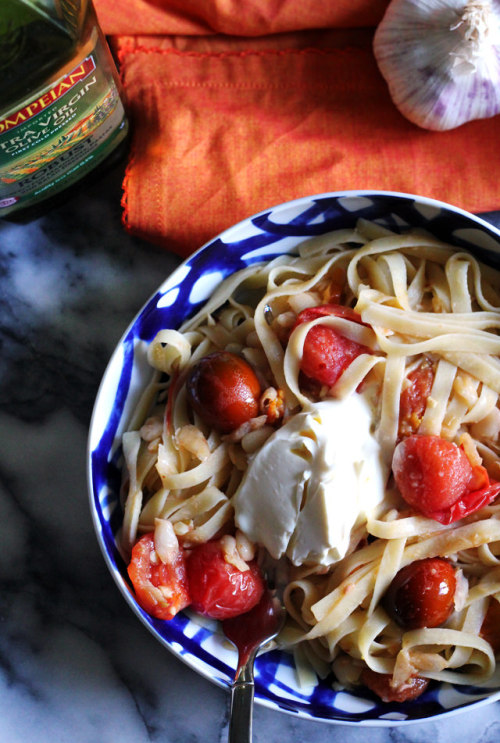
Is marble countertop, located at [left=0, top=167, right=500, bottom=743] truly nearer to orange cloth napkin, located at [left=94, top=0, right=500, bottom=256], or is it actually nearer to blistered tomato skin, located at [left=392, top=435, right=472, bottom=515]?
orange cloth napkin, located at [left=94, top=0, right=500, bottom=256]

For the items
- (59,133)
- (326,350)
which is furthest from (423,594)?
(59,133)

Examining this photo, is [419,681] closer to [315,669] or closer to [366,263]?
[315,669]

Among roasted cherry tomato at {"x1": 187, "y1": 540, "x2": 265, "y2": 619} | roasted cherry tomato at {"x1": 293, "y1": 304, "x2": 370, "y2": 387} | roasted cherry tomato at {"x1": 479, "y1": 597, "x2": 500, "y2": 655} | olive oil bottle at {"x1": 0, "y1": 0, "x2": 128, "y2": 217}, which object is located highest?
olive oil bottle at {"x1": 0, "y1": 0, "x2": 128, "y2": 217}

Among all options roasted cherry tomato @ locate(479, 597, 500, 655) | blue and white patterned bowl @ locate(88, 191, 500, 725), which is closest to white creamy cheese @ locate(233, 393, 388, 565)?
blue and white patterned bowl @ locate(88, 191, 500, 725)

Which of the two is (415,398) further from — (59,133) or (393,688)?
(59,133)

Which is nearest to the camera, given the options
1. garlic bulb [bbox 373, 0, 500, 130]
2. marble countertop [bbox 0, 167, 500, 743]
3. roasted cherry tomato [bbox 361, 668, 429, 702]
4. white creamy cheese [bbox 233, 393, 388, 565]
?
white creamy cheese [bbox 233, 393, 388, 565]

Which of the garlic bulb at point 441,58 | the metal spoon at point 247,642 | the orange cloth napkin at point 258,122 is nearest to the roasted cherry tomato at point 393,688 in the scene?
the metal spoon at point 247,642

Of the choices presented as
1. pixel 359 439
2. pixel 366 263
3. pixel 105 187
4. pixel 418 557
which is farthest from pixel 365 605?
pixel 105 187
